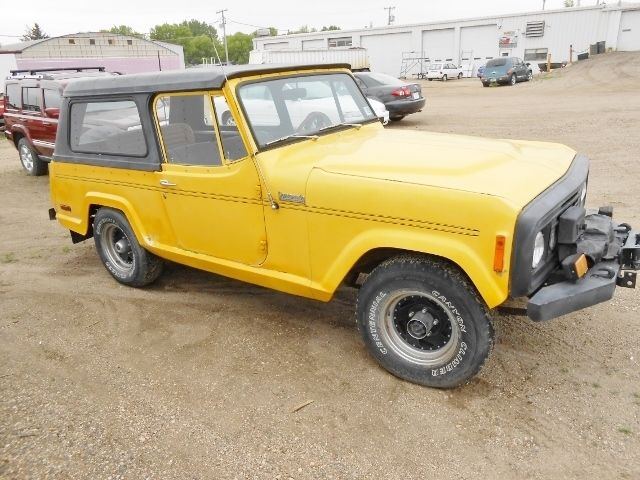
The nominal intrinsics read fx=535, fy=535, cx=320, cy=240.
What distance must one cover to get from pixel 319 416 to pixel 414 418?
0.55m

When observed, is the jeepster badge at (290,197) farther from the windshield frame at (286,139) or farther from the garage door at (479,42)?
the garage door at (479,42)

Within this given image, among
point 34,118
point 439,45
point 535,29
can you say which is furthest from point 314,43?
point 34,118

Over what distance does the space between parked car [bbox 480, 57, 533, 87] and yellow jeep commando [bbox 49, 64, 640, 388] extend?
24614 mm

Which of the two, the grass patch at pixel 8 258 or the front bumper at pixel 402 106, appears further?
the front bumper at pixel 402 106

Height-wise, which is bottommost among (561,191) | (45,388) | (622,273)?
(45,388)

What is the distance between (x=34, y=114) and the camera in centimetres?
973

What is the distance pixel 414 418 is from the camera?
3.10 m

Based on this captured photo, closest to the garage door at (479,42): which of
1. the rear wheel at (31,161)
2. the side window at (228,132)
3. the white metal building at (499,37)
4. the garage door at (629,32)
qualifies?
the white metal building at (499,37)

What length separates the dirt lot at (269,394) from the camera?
2.82 meters

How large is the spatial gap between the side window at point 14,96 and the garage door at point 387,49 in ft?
119

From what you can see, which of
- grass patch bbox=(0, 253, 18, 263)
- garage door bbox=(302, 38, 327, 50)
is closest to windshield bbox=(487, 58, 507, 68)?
garage door bbox=(302, 38, 327, 50)

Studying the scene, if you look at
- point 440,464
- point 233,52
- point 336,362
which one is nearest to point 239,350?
point 336,362

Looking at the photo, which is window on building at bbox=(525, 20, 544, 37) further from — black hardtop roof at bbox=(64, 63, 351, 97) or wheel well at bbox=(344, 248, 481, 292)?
wheel well at bbox=(344, 248, 481, 292)

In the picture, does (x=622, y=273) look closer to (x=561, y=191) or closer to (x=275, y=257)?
(x=561, y=191)
